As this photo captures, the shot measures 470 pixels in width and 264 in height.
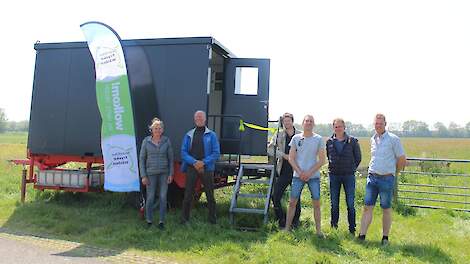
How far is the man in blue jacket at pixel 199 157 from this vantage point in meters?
6.55

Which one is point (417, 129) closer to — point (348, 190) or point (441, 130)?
point (441, 130)

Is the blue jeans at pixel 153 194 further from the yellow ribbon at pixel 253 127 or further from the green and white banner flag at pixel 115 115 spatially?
the yellow ribbon at pixel 253 127

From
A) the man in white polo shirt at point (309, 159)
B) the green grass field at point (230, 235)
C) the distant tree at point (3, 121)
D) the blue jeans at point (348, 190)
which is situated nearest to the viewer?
the green grass field at point (230, 235)

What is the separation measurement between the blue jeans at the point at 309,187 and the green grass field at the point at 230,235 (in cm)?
55

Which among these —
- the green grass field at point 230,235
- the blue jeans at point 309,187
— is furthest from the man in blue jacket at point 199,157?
the blue jeans at point 309,187

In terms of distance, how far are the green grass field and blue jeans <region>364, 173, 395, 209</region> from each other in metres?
0.58

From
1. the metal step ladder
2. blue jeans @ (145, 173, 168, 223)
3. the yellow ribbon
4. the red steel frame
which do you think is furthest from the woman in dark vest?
the yellow ribbon

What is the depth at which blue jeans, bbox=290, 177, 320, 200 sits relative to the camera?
5.93 m

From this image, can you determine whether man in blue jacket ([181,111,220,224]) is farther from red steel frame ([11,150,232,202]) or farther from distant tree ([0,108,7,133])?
distant tree ([0,108,7,133])

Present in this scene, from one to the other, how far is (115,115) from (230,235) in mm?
2835

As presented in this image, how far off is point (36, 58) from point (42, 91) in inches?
28.3

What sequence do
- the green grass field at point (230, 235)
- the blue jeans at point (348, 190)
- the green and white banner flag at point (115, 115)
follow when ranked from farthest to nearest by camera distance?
the green and white banner flag at point (115, 115)
the blue jeans at point (348, 190)
the green grass field at point (230, 235)

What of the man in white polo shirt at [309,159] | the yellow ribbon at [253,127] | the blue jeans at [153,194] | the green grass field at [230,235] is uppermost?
the yellow ribbon at [253,127]

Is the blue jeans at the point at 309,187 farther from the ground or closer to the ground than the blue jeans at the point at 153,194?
farther from the ground
